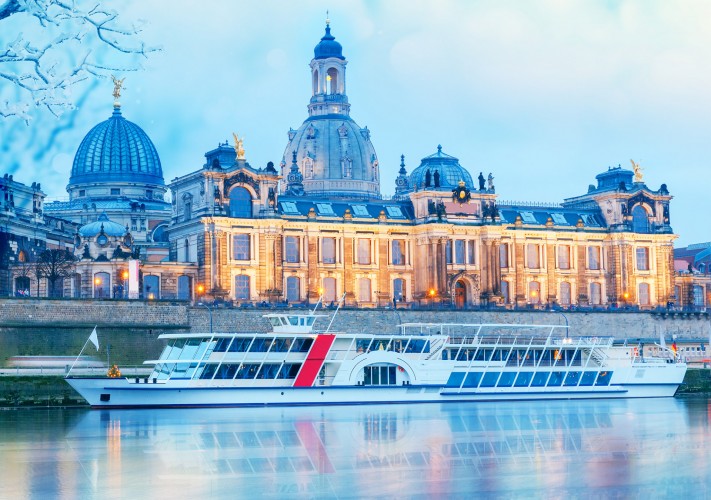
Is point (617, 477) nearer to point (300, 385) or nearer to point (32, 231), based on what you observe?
point (300, 385)

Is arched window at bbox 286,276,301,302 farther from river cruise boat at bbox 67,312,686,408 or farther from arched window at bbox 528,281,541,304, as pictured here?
river cruise boat at bbox 67,312,686,408

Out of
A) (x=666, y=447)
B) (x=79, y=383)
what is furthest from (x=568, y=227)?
(x=666, y=447)

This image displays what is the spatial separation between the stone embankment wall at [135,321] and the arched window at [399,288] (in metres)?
7.06

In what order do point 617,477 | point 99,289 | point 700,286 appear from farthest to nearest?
point 700,286
point 99,289
point 617,477

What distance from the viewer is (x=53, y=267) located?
3996 inches

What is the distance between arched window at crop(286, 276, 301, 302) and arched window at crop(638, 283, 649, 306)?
32476 millimetres

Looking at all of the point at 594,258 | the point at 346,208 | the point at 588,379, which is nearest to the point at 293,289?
the point at 346,208

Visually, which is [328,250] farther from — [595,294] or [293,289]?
[595,294]

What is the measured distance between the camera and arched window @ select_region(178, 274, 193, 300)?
107125 mm

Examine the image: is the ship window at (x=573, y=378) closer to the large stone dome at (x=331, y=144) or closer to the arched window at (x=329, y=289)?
the arched window at (x=329, y=289)

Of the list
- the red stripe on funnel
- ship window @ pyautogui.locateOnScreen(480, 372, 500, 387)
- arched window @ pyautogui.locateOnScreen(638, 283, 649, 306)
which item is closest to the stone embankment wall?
arched window @ pyautogui.locateOnScreen(638, 283, 649, 306)

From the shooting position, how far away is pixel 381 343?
262ft

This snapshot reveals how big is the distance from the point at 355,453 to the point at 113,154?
87411 mm

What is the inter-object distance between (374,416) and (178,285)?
4072 cm
